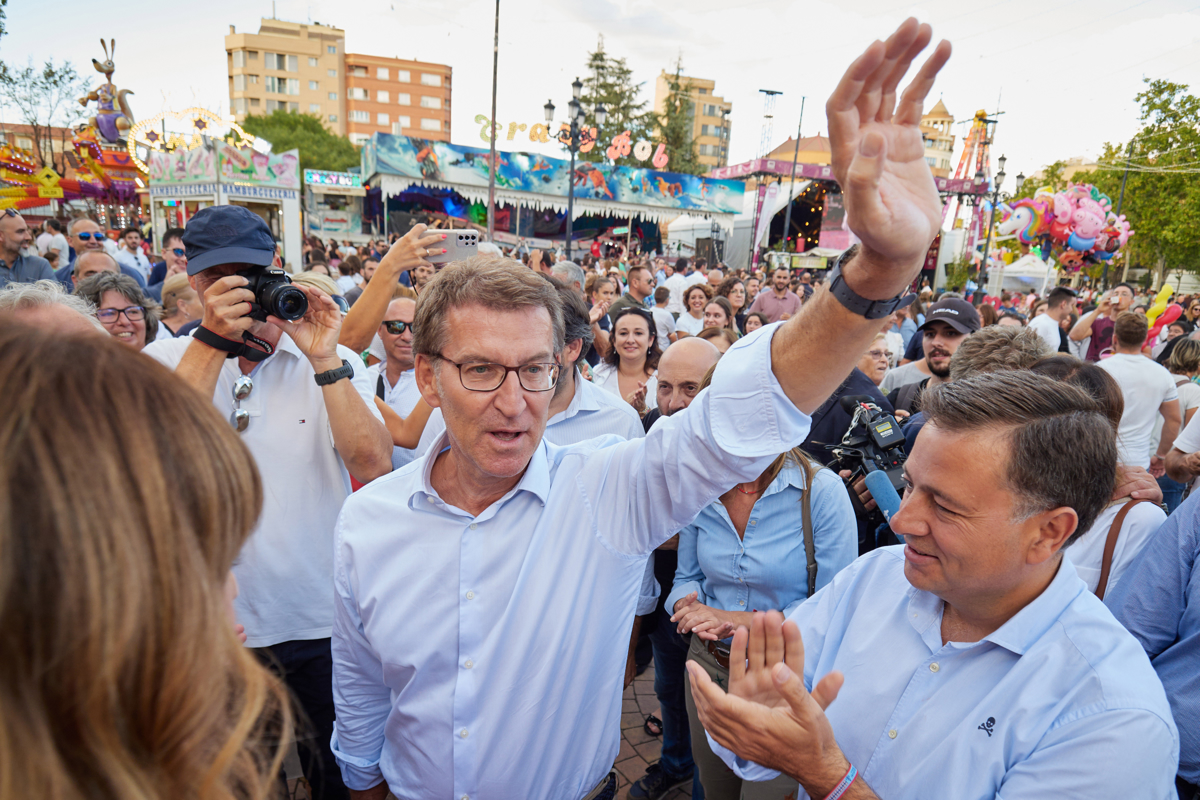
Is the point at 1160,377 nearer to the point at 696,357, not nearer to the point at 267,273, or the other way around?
the point at 696,357

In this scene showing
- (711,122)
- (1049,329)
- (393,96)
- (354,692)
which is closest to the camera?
(354,692)

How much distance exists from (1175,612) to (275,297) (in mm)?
2953

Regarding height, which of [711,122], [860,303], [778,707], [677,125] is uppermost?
[711,122]

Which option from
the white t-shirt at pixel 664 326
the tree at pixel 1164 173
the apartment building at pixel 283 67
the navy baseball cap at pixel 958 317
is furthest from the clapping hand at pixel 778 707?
the apartment building at pixel 283 67

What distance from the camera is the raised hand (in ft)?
3.30

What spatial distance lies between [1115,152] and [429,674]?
3691cm

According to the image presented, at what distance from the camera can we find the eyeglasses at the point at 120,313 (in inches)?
136

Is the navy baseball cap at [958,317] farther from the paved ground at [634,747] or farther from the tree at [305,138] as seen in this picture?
the tree at [305,138]

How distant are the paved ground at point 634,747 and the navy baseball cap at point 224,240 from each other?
85.3 inches

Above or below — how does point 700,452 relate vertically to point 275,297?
below

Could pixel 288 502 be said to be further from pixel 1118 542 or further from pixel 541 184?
pixel 541 184

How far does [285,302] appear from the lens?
6.97 feet

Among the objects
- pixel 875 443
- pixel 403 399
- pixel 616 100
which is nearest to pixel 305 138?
pixel 616 100

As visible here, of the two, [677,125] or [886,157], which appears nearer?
[886,157]
